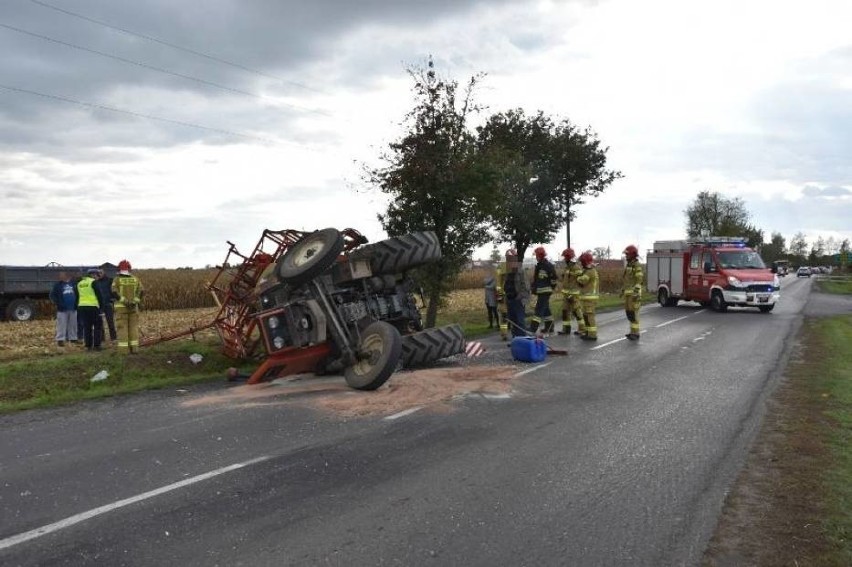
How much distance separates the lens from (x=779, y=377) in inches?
384

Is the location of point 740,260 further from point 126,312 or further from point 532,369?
point 126,312

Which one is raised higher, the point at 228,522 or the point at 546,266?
the point at 546,266

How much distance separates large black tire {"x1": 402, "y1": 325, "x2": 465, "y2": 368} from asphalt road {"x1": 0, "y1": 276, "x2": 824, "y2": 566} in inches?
69.8

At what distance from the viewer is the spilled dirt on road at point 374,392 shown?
7.72 metres

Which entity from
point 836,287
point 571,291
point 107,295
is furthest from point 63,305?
point 836,287

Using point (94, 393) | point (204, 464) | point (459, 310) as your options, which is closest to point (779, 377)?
point (204, 464)

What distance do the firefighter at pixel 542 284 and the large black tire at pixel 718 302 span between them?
1009cm

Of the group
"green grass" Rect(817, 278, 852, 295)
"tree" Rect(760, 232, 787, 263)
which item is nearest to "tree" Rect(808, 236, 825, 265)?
"tree" Rect(760, 232, 787, 263)

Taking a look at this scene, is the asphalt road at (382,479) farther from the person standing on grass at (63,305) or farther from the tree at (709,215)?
the tree at (709,215)

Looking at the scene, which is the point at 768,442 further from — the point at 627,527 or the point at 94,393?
the point at 94,393

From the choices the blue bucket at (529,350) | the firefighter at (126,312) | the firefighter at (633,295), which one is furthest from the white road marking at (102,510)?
the firefighter at (633,295)

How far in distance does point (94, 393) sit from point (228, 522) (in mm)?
5979

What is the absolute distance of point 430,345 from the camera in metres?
10.0

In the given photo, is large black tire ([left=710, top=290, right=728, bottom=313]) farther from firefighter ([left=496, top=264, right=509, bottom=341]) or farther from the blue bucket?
the blue bucket
